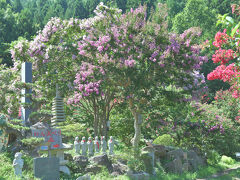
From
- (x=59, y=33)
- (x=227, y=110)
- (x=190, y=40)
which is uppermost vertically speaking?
(x=59, y=33)

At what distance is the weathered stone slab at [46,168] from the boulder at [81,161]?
196 centimetres

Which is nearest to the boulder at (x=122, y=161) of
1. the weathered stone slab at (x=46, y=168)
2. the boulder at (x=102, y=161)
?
the boulder at (x=102, y=161)

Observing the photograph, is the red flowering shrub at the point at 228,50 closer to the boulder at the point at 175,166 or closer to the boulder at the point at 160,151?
the boulder at the point at 175,166

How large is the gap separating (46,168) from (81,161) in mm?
2285

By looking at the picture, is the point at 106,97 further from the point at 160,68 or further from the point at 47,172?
the point at 47,172

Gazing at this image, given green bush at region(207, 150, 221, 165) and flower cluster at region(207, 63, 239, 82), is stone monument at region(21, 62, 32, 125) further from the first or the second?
green bush at region(207, 150, 221, 165)

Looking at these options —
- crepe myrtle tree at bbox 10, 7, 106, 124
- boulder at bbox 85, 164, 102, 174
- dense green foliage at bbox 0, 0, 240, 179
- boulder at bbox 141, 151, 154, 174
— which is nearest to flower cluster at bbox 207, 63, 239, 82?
dense green foliage at bbox 0, 0, 240, 179

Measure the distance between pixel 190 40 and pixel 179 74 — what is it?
4.62ft

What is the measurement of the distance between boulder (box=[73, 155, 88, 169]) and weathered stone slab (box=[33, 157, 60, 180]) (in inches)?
77.0

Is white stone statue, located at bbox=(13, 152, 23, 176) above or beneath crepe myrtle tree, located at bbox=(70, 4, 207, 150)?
beneath

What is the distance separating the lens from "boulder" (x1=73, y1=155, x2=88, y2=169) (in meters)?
10.8

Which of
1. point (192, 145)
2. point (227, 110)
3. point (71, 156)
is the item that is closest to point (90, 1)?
point (227, 110)

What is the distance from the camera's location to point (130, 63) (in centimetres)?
1104

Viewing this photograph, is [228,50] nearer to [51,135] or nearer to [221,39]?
[221,39]
